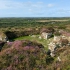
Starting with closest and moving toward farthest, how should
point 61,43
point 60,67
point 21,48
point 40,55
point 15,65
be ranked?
point 60,67
point 15,65
point 40,55
point 21,48
point 61,43

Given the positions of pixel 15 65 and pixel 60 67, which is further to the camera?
pixel 15 65

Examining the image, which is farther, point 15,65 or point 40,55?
point 40,55

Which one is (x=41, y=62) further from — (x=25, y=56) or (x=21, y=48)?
(x=21, y=48)

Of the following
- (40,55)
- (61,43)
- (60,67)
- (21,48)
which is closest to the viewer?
(60,67)

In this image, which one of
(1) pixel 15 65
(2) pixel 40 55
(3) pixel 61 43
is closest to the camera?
(1) pixel 15 65

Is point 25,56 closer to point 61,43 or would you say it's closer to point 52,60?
point 52,60

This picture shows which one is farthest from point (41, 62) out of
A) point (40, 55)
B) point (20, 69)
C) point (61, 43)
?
point (61, 43)

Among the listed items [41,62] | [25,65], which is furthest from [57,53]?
[25,65]

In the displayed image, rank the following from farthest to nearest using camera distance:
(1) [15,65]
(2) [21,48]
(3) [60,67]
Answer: (2) [21,48] < (1) [15,65] < (3) [60,67]

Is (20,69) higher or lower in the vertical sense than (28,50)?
lower
